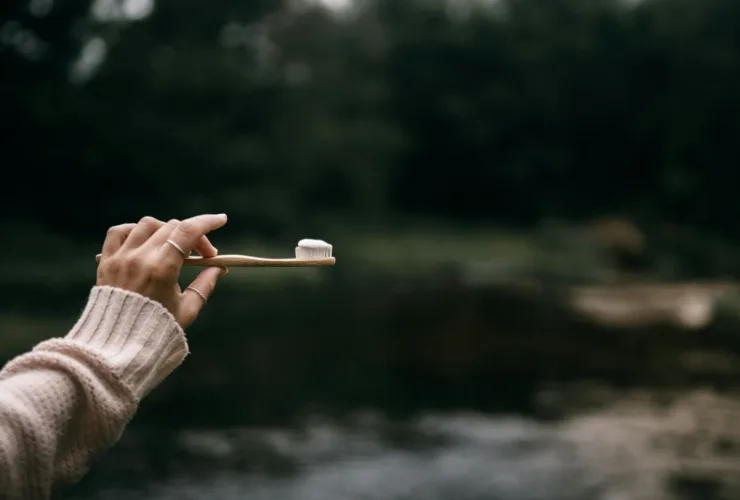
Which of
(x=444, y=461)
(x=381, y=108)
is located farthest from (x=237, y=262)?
(x=381, y=108)

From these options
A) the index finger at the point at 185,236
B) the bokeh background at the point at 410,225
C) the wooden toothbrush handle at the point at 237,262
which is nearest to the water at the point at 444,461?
the bokeh background at the point at 410,225

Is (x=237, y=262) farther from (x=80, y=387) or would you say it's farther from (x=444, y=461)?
(x=444, y=461)

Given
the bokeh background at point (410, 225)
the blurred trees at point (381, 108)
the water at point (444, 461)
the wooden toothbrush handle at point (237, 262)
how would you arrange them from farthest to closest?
the blurred trees at point (381, 108) < the bokeh background at point (410, 225) < the water at point (444, 461) < the wooden toothbrush handle at point (237, 262)

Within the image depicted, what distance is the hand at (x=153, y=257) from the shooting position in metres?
0.73

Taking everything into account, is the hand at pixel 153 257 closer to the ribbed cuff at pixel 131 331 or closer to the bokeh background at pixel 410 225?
the ribbed cuff at pixel 131 331

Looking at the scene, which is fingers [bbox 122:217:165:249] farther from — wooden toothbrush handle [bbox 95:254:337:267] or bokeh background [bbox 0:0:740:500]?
bokeh background [bbox 0:0:740:500]

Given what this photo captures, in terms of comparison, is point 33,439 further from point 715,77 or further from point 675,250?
point 715,77

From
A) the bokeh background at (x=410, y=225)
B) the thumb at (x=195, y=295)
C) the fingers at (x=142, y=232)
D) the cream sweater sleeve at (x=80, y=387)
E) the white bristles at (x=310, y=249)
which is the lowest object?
the cream sweater sleeve at (x=80, y=387)

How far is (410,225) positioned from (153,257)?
62.3 ft

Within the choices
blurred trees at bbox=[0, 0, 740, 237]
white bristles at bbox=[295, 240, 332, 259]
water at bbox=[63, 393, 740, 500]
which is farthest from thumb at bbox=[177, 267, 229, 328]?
blurred trees at bbox=[0, 0, 740, 237]

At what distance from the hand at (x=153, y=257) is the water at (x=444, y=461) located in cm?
353

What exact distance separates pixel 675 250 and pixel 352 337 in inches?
412

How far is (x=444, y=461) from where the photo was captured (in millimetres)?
4699

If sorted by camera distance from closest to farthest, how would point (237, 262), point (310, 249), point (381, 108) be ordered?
point (237, 262), point (310, 249), point (381, 108)
